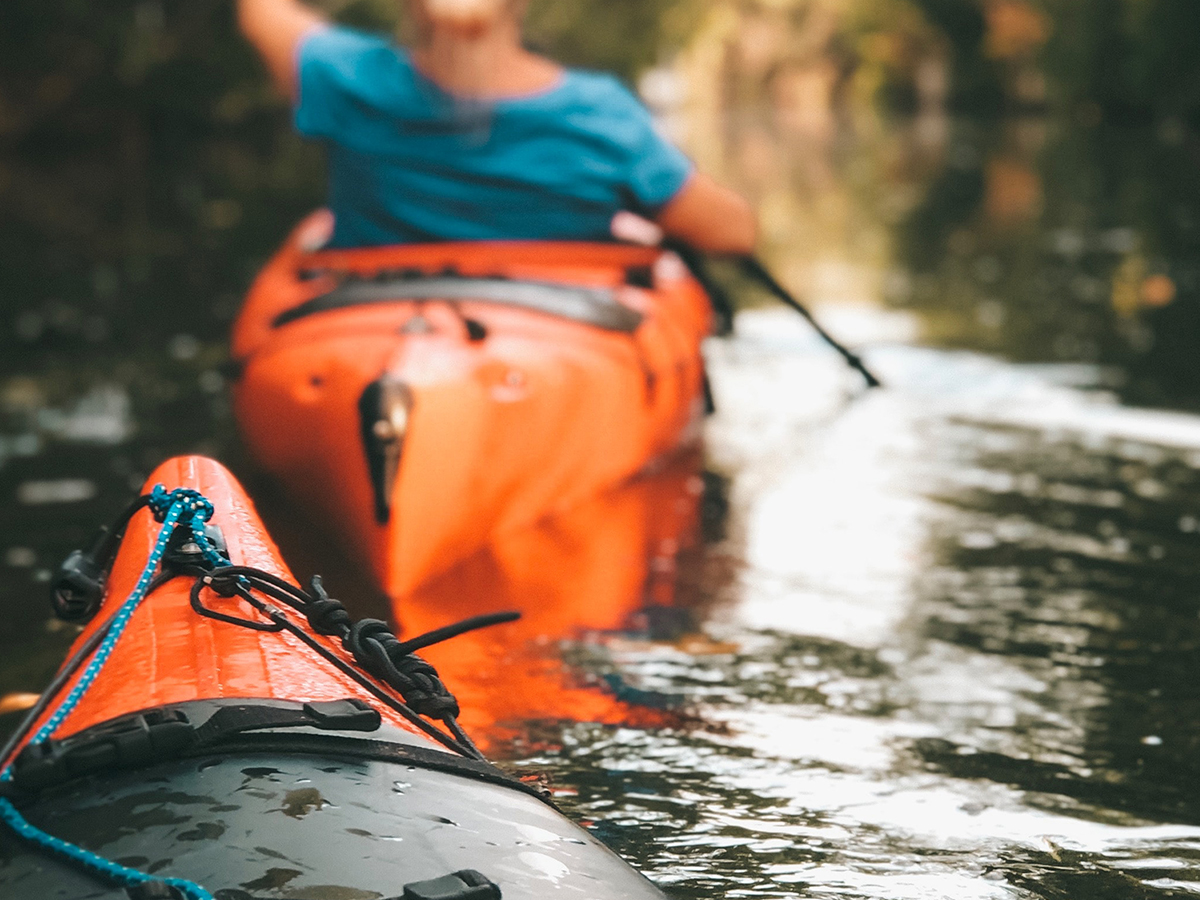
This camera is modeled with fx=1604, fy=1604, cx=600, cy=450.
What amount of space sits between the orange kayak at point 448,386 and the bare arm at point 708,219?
0.41ft

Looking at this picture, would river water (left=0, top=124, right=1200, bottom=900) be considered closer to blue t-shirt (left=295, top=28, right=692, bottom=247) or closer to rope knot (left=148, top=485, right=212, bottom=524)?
rope knot (left=148, top=485, right=212, bottom=524)

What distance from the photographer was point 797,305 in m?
5.64

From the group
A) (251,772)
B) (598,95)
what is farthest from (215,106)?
(251,772)

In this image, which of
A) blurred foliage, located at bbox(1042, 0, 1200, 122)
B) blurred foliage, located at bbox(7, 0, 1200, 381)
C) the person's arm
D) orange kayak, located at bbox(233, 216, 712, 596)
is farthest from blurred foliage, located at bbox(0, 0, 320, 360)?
blurred foliage, located at bbox(1042, 0, 1200, 122)

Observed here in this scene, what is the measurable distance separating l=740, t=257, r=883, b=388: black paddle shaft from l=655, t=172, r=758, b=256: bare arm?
0.30 metres

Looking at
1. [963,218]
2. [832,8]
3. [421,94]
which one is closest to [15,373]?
[421,94]

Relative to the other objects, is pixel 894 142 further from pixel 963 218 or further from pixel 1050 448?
pixel 1050 448

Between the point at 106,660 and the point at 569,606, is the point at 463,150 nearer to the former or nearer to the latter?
the point at 569,606

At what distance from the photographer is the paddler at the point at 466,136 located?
420cm

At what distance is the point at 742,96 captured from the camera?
170ft

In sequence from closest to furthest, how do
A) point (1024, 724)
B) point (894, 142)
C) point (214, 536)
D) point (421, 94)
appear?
1. point (214, 536)
2. point (1024, 724)
3. point (421, 94)
4. point (894, 142)

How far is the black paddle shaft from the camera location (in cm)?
537

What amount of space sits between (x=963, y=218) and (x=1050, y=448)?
7526 millimetres

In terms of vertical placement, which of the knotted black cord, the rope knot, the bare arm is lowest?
the knotted black cord
